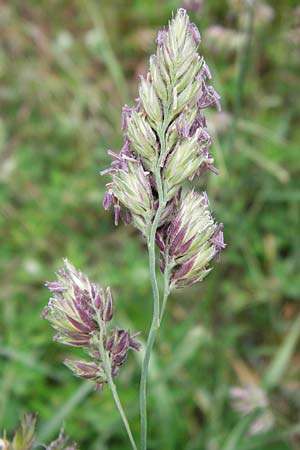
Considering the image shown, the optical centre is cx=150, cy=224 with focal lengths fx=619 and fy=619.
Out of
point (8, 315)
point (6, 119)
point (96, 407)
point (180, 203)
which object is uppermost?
point (6, 119)

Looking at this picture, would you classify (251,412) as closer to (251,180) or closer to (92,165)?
(251,180)

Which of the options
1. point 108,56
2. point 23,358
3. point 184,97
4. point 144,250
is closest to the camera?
point 184,97

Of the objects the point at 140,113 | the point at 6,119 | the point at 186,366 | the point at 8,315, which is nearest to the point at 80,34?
the point at 6,119

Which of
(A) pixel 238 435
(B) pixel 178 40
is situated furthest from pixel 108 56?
(B) pixel 178 40

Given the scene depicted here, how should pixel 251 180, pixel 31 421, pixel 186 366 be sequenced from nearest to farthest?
pixel 31 421
pixel 186 366
pixel 251 180

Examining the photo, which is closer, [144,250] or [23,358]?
[23,358]

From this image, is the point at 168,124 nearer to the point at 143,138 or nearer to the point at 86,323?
the point at 143,138

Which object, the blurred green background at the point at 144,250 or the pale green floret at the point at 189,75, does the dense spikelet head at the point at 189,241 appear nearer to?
the pale green floret at the point at 189,75
